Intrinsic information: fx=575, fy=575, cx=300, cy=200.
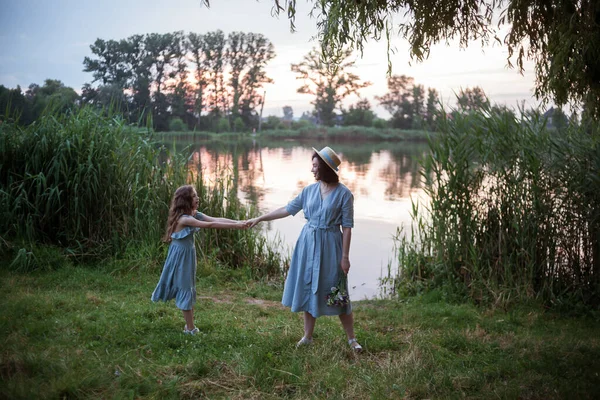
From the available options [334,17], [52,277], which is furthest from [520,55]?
[52,277]

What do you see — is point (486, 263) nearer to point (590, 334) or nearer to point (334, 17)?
point (590, 334)

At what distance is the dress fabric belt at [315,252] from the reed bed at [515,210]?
8.67ft

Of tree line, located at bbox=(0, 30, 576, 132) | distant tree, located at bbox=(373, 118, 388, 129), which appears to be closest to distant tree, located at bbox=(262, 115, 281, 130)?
tree line, located at bbox=(0, 30, 576, 132)

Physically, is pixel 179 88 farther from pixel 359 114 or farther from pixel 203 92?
pixel 359 114

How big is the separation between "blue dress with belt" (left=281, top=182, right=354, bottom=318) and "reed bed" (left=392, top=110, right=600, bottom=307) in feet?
8.42

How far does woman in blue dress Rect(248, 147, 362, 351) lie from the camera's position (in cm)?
412

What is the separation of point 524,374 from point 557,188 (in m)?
2.76

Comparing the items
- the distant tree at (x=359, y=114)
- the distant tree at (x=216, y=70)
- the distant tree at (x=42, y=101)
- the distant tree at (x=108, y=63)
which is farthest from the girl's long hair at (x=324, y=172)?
the distant tree at (x=359, y=114)

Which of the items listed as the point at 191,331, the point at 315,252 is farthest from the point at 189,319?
the point at 315,252

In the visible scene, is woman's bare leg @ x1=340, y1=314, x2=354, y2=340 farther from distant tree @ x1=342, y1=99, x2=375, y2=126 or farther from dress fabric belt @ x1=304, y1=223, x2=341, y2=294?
distant tree @ x1=342, y1=99, x2=375, y2=126

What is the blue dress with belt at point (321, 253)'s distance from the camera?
163 inches

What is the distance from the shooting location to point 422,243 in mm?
7156

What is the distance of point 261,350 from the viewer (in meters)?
4.03

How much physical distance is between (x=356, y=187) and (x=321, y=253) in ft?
43.3
